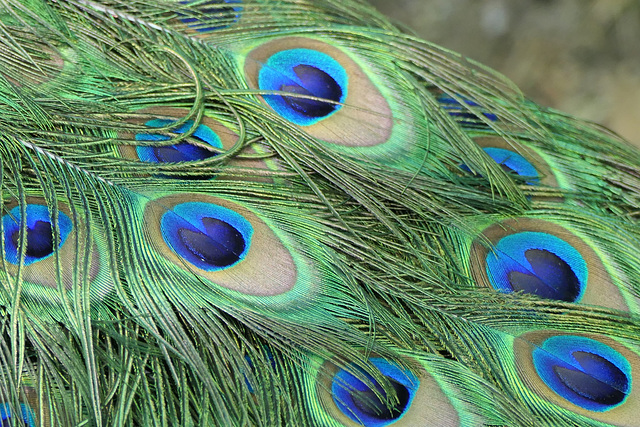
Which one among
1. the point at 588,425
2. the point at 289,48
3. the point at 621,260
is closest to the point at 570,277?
the point at 621,260

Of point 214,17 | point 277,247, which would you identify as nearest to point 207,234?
point 277,247

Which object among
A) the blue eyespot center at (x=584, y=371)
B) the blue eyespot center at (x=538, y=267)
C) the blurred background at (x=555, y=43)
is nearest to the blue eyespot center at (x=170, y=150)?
the blue eyespot center at (x=538, y=267)

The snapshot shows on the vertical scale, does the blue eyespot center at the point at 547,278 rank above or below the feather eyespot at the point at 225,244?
below

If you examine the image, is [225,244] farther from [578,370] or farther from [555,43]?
[555,43]

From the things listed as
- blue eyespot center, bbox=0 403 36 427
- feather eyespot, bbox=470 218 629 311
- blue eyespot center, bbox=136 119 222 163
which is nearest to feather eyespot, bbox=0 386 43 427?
blue eyespot center, bbox=0 403 36 427

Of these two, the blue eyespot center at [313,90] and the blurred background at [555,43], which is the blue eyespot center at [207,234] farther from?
the blurred background at [555,43]

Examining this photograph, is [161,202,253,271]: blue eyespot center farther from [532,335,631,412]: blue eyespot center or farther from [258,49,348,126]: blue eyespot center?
[532,335,631,412]: blue eyespot center
